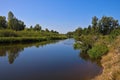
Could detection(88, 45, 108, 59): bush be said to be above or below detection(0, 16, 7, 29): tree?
below

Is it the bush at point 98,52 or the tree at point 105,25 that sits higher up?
the tree at point 105,25

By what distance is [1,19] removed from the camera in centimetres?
8538

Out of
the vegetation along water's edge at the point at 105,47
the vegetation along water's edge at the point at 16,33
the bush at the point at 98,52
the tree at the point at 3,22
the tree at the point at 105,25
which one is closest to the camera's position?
the vegetation along water's edge at the point at 105,47

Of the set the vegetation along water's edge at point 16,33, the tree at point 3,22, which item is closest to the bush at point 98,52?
the vegetation along water's edge at point 16,33

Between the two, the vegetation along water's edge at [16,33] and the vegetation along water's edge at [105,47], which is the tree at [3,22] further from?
the vegetation along water's edge at [105,47]

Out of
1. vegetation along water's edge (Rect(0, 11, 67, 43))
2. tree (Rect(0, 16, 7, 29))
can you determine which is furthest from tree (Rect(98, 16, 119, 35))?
tree (Rect(0, 16, 7, 29))

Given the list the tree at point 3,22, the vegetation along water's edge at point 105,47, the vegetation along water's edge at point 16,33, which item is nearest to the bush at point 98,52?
the vegetation along water's edge at point 105,47

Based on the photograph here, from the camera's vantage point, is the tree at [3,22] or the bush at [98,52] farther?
the tree at [3,22]

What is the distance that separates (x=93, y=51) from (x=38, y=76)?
11978 millimetres

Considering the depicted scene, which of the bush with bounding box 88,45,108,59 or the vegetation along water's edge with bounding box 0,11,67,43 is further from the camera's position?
the vegetation along water's edge with bounding box 0,11,67,43

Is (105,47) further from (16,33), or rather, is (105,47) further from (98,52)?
(16,33)

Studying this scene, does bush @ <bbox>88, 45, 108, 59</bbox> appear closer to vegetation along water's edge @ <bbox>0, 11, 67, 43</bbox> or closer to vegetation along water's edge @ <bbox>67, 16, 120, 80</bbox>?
vegetation along water's edge @ <bbox>67, 16, 120, 80</bbox>

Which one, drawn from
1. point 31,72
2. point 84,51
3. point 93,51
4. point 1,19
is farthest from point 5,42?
point 1,19

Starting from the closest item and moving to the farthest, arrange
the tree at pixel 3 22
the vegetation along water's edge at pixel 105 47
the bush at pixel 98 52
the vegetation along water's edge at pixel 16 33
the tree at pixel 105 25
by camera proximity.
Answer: the vegetation along water's edge at pixel 105 47 < the bush at pixel 98 52 < the vegetation along water's edge at pixel 16 33 < the tree at pixel 105 25 < the tree at pixel 3 22
